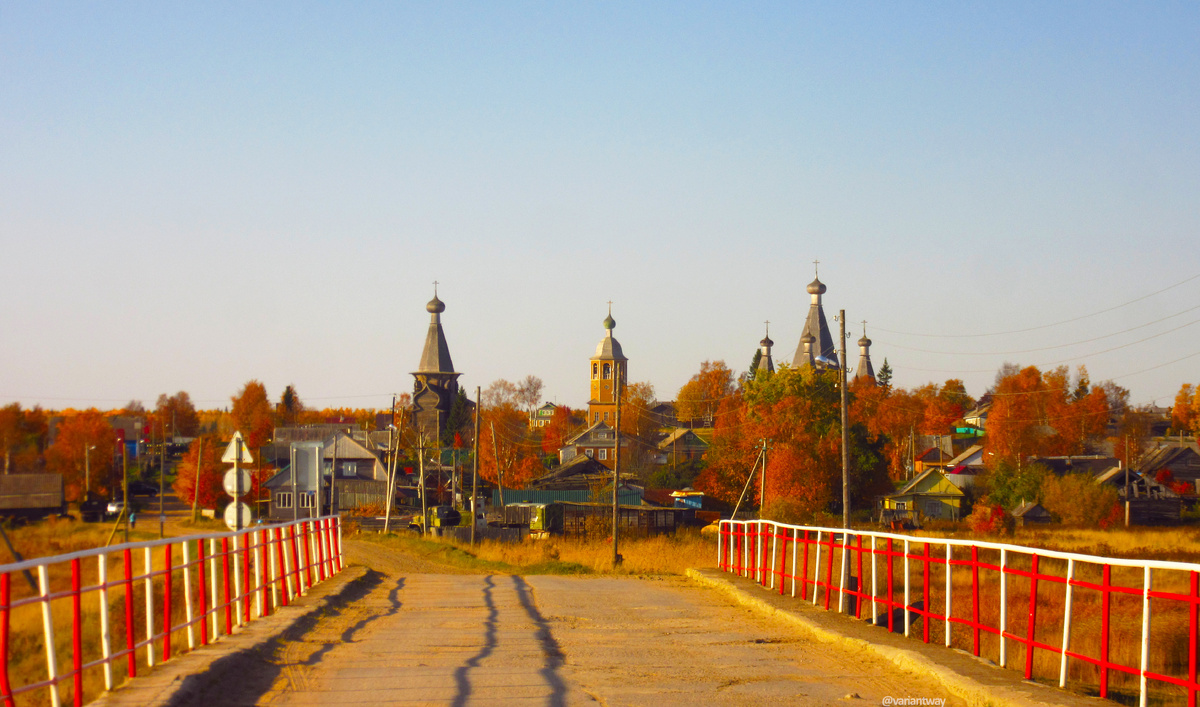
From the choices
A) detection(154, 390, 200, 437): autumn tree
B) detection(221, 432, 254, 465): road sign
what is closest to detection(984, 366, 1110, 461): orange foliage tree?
detection(221, 432, 254, 465): road sign

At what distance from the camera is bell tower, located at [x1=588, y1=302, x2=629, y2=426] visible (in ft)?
461

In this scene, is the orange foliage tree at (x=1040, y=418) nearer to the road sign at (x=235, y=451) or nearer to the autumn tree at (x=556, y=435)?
the autumn tree at (x=556, y=435)

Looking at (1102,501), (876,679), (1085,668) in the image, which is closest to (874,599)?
(876,679)

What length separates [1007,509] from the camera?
6688 cm

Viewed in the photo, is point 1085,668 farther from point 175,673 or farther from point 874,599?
point 175,673

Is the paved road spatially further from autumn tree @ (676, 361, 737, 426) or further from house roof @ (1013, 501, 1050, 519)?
autumn tree @ (676, 361, 737, 426)

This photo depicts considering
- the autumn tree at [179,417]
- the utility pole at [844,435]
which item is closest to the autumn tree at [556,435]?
the autumn tree at [179,417]

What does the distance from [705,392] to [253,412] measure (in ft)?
197

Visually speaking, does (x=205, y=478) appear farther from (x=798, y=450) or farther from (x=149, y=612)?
(x=149, y=612)

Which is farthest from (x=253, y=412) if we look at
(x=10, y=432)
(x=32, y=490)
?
(x=32, y=490)

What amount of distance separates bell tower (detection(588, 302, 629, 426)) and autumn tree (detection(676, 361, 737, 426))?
9.37m

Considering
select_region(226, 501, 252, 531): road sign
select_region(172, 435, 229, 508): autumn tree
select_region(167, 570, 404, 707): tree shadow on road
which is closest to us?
select_region(167, 570, 404, 707): tree shadow on road

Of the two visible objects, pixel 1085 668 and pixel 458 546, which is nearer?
pixel 1085 668

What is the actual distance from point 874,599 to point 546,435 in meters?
124
